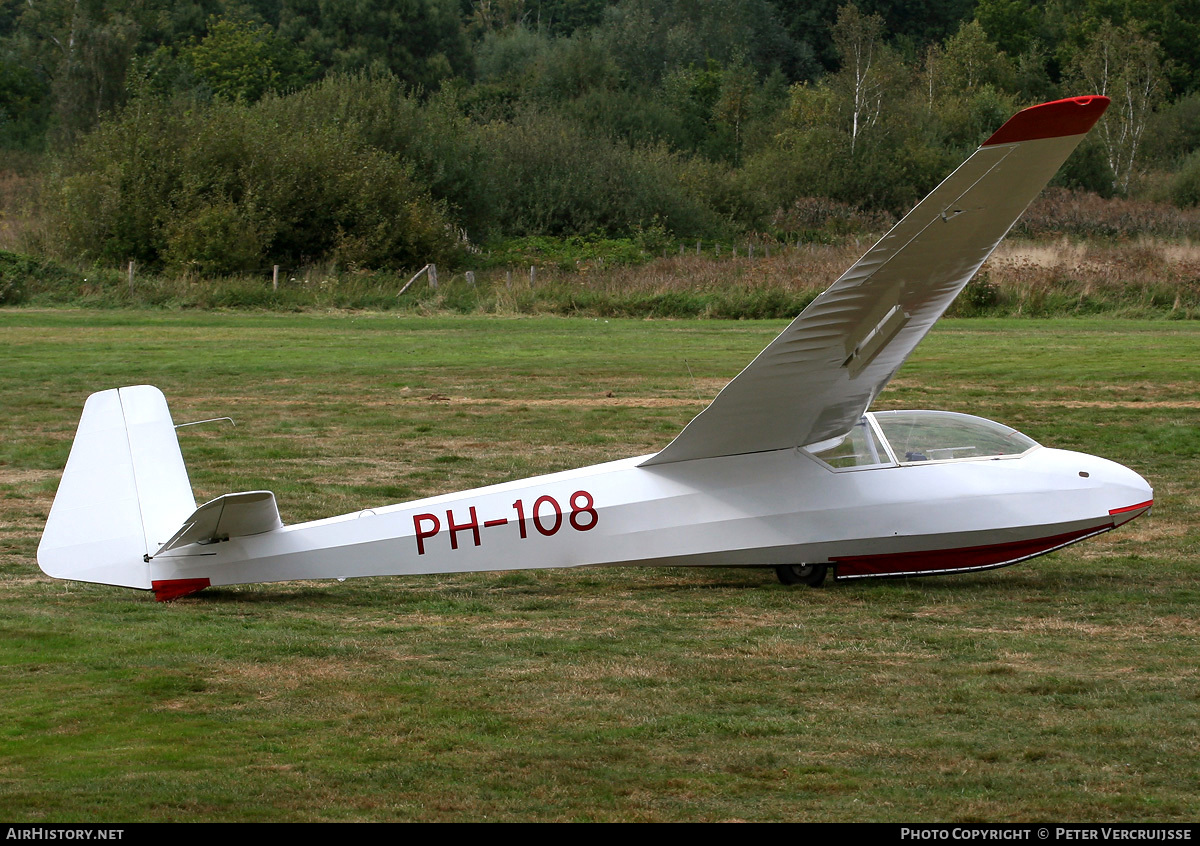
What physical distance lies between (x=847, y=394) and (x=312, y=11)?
316ft

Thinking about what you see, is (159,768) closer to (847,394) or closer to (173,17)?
(847,394)

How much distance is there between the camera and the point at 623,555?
837 cm

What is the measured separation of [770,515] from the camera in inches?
333

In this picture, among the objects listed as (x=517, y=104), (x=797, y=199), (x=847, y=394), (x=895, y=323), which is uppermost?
(x=895, y=323)

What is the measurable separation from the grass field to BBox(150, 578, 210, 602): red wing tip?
0.09 m

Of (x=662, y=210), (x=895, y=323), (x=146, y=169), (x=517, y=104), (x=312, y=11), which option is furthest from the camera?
(x=312, y=11)

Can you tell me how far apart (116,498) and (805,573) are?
4545 mm

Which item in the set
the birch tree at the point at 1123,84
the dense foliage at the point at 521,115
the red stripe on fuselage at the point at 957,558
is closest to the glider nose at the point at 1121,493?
the red stripe on fuselage at the point at 957,558

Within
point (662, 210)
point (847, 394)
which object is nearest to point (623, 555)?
point (847, 394)

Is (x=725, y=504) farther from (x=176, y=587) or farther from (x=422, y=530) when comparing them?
(x=176, y=587)

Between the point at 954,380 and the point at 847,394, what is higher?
the point at 847,394

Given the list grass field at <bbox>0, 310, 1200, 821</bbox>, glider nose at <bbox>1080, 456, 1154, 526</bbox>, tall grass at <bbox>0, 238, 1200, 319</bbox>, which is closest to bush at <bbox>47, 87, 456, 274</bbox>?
tall grass at <bbox>0, 238, 1200, 319</bbox>

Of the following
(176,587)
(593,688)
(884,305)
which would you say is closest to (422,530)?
(176,587)

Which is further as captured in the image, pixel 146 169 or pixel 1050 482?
pixel 146 169
